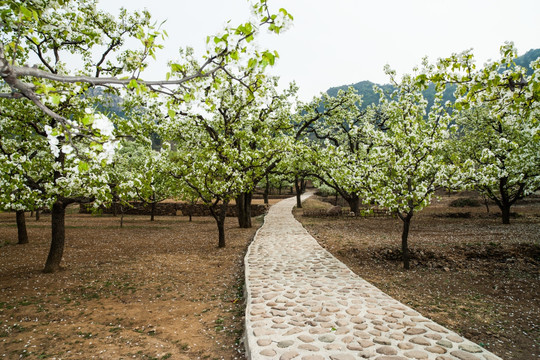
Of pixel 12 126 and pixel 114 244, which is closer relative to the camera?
pixel 12 126

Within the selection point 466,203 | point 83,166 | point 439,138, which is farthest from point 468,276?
point 466,203

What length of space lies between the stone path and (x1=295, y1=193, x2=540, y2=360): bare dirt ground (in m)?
1.27

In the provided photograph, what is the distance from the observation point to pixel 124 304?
7543 mm

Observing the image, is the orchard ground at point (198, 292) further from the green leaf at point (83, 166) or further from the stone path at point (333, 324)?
the green leaf at point (83, 166)

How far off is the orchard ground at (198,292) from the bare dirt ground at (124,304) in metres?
0.03

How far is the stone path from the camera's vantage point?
4398mm

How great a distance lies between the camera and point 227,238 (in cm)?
1706

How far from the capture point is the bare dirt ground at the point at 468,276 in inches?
239

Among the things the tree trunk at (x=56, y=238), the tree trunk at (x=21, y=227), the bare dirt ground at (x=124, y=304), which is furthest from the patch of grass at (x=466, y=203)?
the tree trunk at (x=21, y=227)

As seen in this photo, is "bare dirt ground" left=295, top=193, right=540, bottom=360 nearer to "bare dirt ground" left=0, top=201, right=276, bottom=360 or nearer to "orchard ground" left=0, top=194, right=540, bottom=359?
"orchard ground" left=0, top=194, right=540, bottom=359

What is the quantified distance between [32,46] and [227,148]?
305 inches

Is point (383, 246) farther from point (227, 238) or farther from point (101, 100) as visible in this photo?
point (101, 100)

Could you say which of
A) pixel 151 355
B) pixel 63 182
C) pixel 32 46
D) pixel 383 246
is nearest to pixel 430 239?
pixel 383 246

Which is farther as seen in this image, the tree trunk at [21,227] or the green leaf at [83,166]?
the tree trunk at [21,227]
